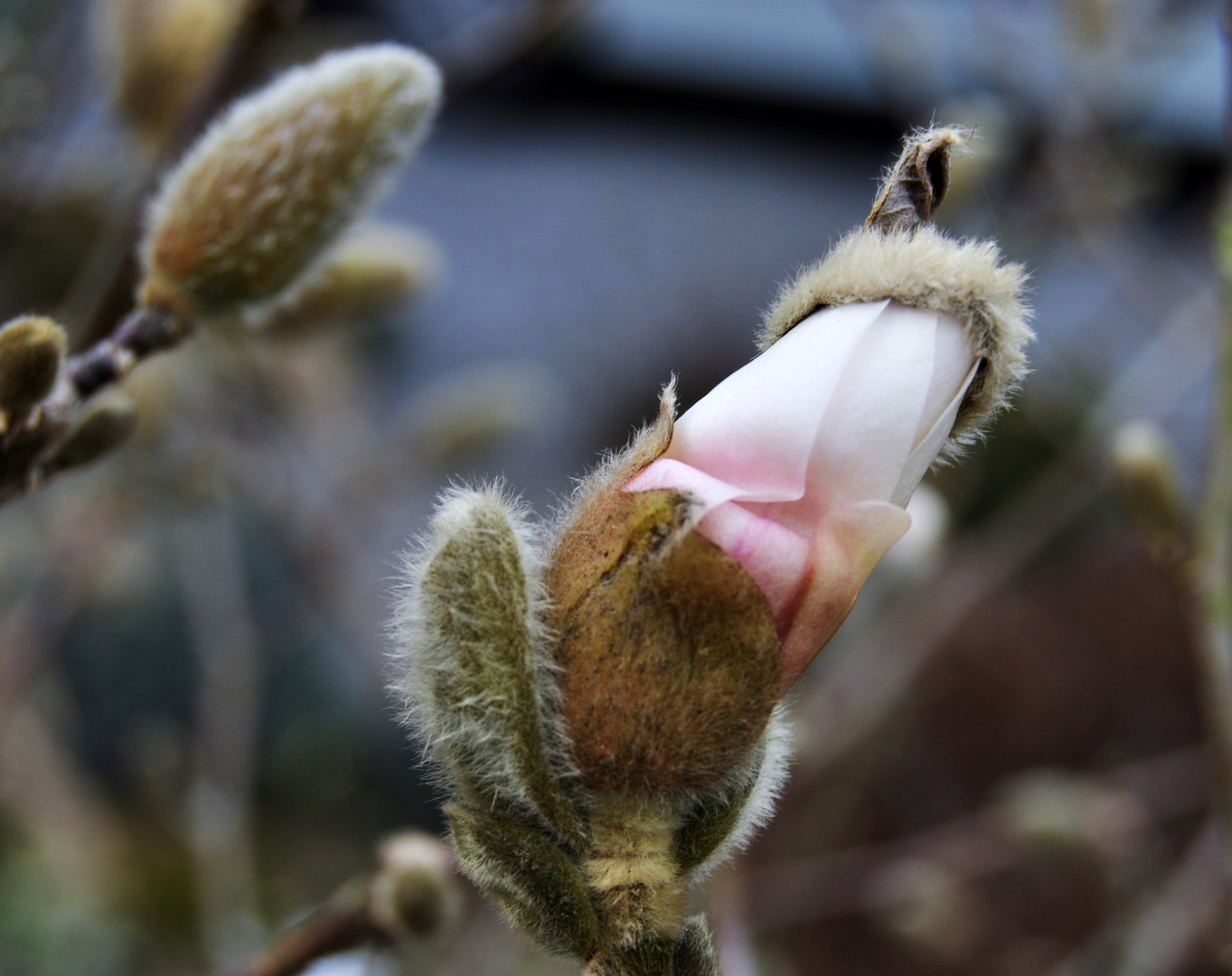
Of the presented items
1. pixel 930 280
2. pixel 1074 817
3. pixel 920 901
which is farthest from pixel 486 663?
pixel 920 901

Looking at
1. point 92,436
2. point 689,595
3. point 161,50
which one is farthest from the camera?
point 161,50

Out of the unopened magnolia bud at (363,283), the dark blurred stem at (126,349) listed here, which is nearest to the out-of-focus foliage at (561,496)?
the unopened magnolia bud at (363,283)

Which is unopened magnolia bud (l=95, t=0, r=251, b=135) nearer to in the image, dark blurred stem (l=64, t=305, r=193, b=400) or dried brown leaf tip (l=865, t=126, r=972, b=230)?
dark blurred stem (l=64, t=305, r=193, b=400)

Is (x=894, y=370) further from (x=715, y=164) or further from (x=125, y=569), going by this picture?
(x=715, y=164)

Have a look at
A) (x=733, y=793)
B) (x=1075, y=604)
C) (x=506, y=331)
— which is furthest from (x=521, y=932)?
(x=506, y=331)

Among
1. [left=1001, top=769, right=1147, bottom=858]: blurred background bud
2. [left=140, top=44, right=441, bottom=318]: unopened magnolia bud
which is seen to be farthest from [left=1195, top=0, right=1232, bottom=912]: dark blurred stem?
[left=140, top=44, right=441, bottom=318]: unopened magnolia bud

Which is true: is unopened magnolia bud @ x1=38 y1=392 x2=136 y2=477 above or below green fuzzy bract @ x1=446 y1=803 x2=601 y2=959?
above

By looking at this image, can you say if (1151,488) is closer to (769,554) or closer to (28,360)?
(769,554)
